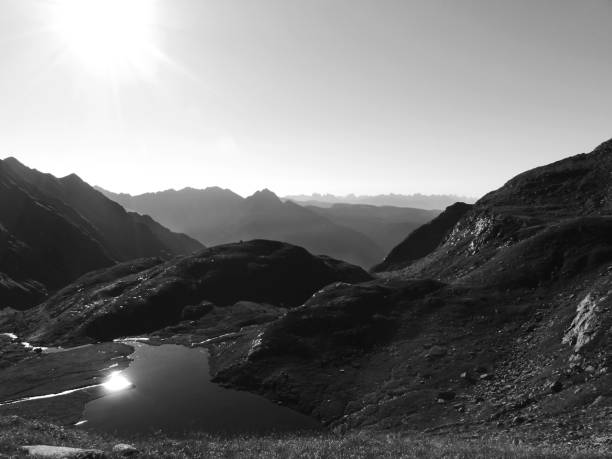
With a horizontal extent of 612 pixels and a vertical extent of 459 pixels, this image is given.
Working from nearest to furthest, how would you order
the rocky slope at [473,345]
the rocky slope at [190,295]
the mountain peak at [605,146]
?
the rocky slope at [473,345] < the mountain peak at [605,146] < the rocky slope at [190,295]

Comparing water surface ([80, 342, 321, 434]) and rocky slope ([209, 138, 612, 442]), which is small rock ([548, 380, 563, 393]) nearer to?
rocky slope ([209, 138, 612, 442])

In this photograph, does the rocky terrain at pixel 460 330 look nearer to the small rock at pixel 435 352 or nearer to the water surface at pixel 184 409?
the small rock at pixel 435 352

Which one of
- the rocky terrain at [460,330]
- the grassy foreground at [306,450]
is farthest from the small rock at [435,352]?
the grassy foreground at [306,450]

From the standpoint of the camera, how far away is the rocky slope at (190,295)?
13288cm

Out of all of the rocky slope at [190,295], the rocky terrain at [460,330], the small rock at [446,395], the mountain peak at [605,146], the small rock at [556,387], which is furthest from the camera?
the rocky slope at [190,295]

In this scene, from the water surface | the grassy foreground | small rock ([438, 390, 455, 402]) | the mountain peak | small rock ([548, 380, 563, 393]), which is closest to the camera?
the grassy foreground

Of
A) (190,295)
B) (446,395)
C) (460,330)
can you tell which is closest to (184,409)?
(446,395)

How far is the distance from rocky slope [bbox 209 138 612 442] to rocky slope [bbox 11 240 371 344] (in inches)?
1733

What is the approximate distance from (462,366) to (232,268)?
400 feet

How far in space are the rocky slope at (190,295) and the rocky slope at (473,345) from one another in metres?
44.0

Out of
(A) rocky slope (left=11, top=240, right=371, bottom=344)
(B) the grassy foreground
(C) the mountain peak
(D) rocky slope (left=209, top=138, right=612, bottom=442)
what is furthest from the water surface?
(C) the mountain peak

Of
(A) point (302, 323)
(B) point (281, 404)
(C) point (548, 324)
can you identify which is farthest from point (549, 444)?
(A) point (302, 323)

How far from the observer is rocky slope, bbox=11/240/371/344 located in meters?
133

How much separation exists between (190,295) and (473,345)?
110 metres
